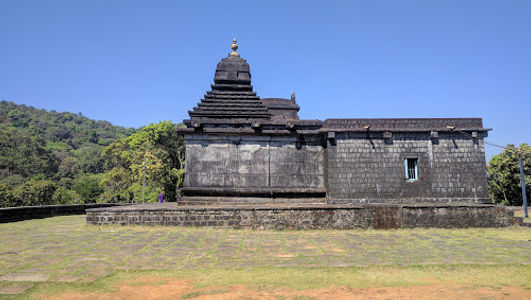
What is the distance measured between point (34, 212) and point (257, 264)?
12406 mm

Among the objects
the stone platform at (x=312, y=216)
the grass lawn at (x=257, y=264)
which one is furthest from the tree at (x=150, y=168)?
the grass lawn at (x=257, y=264)

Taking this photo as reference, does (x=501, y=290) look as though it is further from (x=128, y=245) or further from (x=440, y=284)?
(x=128, y=245)

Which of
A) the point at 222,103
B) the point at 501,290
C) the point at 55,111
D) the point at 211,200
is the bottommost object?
the point at 501,290

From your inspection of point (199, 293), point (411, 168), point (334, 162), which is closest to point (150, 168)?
point (334, 162)

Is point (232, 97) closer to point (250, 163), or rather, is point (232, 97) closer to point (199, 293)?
point (250, 163)

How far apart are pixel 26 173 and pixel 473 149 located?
49949 millimetres

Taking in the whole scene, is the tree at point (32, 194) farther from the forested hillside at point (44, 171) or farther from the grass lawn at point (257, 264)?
the grass lawn at point (257, 264)

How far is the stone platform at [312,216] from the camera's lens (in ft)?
30.9

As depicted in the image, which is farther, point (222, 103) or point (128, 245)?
point (222, 103)

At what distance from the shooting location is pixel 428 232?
9.06 m

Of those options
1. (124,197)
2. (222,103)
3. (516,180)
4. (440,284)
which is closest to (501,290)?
(440,284)

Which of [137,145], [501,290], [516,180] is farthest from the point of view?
[137,145]

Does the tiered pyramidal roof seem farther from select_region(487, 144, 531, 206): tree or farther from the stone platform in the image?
select_region(487, 144, 531, 206): tree

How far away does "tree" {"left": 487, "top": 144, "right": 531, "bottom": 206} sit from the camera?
26.2 m
